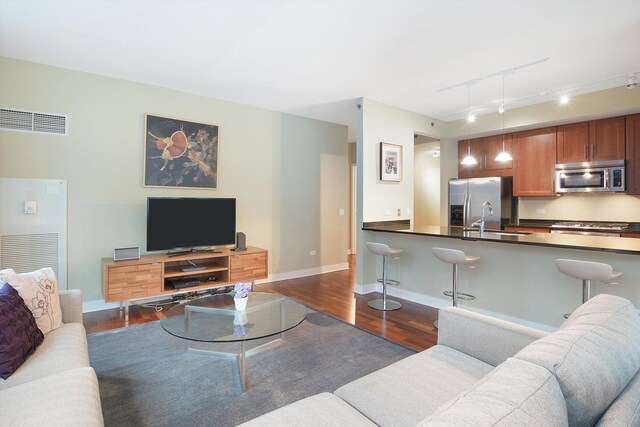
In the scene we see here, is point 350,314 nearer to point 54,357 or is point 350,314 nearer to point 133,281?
point 133,281

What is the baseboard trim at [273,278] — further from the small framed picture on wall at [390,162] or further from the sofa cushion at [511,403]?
the sofa cushion at [511,403]

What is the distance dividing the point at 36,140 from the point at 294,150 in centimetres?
325

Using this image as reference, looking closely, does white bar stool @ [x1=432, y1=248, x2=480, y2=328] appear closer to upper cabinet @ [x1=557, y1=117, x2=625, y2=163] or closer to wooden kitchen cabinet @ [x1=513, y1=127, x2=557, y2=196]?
wooden kitchen cabinet @ [x1=513, y1=127, x2=557, y2=196]

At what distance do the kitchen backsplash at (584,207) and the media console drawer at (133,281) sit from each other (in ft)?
18.9

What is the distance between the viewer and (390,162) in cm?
485

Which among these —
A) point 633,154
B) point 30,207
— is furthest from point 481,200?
point 30,207

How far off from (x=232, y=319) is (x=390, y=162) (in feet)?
10.7

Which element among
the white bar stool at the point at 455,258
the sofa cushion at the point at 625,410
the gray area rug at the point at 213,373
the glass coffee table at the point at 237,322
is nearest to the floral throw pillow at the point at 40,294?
the gray area rug at the point at 213,373

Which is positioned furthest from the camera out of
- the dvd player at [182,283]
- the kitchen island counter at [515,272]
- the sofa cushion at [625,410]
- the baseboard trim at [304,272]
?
the baseboard trim at [304,272]

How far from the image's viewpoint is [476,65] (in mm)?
3551

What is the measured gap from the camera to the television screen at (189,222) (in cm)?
398

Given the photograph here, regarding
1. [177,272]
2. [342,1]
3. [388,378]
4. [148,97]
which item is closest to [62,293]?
[177,272]

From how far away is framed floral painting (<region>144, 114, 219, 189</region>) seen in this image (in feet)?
13.7

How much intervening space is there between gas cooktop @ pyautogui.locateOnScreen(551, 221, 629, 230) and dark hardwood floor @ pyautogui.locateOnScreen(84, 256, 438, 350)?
2.70m
